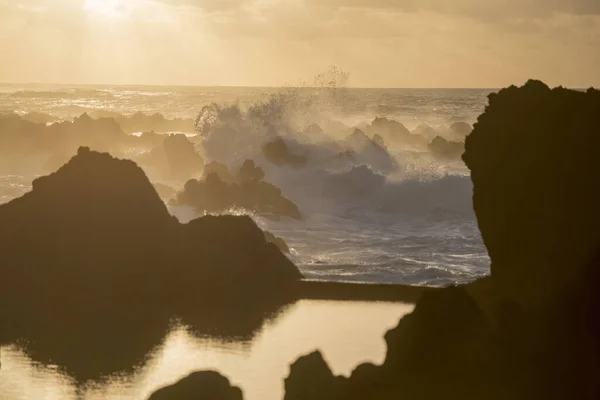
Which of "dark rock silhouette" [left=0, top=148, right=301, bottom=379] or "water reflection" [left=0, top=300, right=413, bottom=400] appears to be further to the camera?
"dark rock silhouette" [left=0, top=148, right=301, bottom=379]

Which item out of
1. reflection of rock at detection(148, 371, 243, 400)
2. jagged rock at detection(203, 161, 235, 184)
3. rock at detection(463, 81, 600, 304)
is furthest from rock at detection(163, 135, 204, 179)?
rock at detection(463, 81, 600, 304)

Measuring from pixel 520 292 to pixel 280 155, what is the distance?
207ft

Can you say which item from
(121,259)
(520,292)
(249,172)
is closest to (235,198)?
(249,172)

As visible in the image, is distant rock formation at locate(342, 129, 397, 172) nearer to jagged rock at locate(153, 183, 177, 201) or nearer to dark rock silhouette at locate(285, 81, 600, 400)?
jagged rock at locate(153, 183, 177, 201)

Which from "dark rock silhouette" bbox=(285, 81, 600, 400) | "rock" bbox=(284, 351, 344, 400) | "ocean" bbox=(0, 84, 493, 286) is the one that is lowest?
"ocean" bbox=(0, 84, 493, 286)

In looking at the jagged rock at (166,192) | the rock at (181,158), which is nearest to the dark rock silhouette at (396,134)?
the rock at (181,158)

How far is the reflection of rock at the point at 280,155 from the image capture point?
82875 mm

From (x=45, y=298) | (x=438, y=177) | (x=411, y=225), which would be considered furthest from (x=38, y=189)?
(x=438, y=177)

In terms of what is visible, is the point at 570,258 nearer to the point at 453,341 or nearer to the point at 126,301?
the point at 453,341

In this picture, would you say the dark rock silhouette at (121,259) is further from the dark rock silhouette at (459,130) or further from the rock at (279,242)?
the dark rock silhouette at (459,130)

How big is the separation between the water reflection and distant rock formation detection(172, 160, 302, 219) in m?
25.3

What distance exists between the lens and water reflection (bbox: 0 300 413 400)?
88.5ft

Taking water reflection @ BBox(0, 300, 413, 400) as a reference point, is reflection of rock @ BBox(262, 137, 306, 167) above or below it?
above

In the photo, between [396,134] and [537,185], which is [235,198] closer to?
[537,185]
